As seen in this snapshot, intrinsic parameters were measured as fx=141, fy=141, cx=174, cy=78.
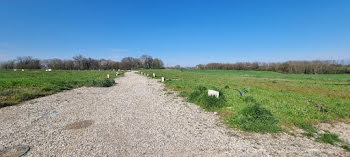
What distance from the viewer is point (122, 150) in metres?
3.82

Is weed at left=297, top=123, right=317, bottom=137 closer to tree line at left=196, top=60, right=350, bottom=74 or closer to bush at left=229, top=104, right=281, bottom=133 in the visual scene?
bush at left=229, top=104, right=281, bottom=133

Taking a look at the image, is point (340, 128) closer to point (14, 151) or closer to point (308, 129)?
point (308, 129)

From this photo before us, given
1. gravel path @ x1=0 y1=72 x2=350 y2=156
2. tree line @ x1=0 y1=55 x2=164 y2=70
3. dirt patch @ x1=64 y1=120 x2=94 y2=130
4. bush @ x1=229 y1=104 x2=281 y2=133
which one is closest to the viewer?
gravel path @ x1=0 y1=72 x2=350 y2=156

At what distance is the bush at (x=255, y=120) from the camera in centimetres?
513

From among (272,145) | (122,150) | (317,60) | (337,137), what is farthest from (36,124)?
(317,60)

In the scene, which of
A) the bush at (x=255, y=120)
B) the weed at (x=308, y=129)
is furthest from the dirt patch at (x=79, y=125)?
the weed at (x=308, y=129)

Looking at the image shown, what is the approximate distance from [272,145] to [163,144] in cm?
322

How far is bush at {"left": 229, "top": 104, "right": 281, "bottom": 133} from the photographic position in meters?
5.13

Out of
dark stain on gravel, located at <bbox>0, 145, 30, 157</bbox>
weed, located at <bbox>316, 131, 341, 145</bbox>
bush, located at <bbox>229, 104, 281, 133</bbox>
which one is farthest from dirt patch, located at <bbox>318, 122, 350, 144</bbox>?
dark stain on gravel, located at <bbox>0, 145, 30, 157</bbox>

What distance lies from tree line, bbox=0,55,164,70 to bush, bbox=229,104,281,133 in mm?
103347

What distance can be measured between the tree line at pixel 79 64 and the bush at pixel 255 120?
103347 mm

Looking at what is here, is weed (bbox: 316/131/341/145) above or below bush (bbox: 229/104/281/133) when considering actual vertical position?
below

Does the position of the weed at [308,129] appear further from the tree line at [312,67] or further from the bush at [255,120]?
the tree line at [312,67]

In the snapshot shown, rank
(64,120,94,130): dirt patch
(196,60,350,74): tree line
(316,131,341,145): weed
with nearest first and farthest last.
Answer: (316,131,341,145): weed
(64,120,94,130): dirt patch
(196,60,350,74): tree line
